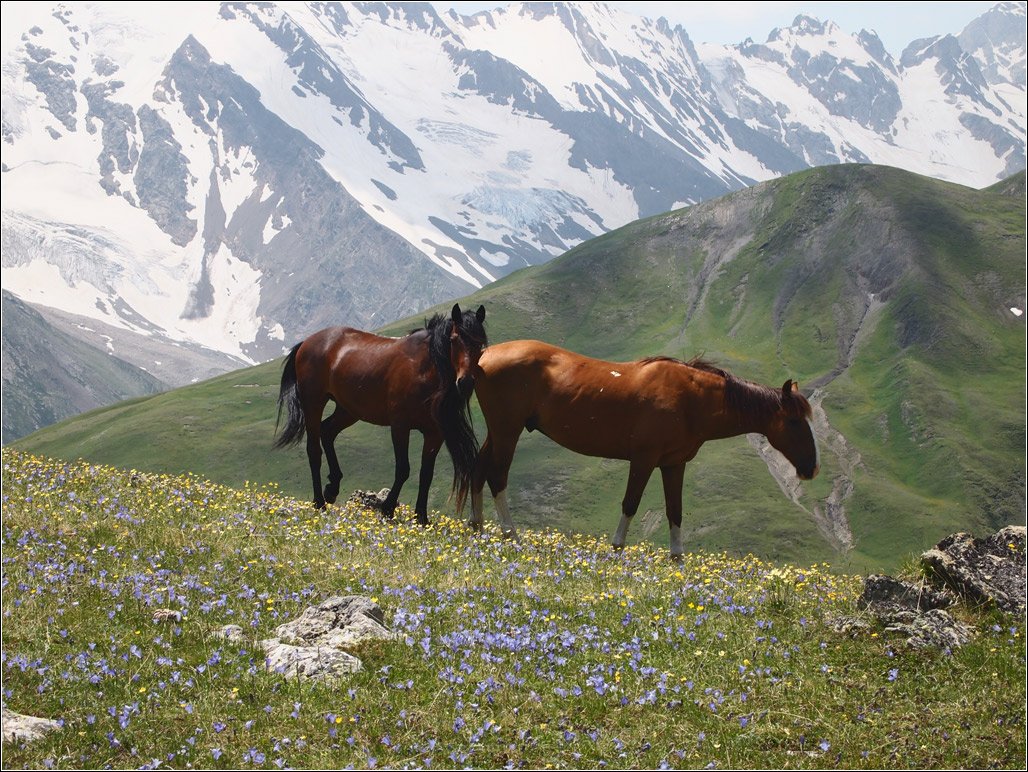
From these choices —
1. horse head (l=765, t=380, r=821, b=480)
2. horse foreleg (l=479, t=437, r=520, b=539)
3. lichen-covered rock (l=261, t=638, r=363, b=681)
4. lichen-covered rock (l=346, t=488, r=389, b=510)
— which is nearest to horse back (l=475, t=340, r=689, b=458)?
horse foreleg (l=479, t=437, r=520, b=539)

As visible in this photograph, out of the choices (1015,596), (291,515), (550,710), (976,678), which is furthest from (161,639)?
(1015,596)

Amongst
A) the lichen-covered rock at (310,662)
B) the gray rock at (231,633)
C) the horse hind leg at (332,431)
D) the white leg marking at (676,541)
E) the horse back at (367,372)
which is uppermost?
the horse back at (367,372)

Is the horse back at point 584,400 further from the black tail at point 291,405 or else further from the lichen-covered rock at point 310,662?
the lichen-covered rock at point 310,662

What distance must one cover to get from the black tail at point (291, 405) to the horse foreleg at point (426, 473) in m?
4.01

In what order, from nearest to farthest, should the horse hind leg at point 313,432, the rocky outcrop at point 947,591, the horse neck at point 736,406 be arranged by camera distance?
the rocky outcrop at point 947,591
the horse neck at point 736,406
the horse hind leg at point 313,432

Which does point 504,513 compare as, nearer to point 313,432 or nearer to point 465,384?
point 465,384

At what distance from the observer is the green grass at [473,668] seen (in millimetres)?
9641

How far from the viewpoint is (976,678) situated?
37.3ft

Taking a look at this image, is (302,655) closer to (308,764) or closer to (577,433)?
(308,764)

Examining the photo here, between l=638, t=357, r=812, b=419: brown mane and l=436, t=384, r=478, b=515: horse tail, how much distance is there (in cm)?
345

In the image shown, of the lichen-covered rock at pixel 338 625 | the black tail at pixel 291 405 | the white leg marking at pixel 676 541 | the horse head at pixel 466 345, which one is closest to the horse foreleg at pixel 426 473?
the horse head at pixel 466 345

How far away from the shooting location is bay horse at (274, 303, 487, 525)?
65.4 ft

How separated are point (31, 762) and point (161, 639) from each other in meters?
2.31

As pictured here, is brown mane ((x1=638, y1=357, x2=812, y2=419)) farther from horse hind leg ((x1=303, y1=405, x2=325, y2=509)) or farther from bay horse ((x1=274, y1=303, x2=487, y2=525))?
horse hind leg ((x1=303, y1=405, x2=325, y2=509))
